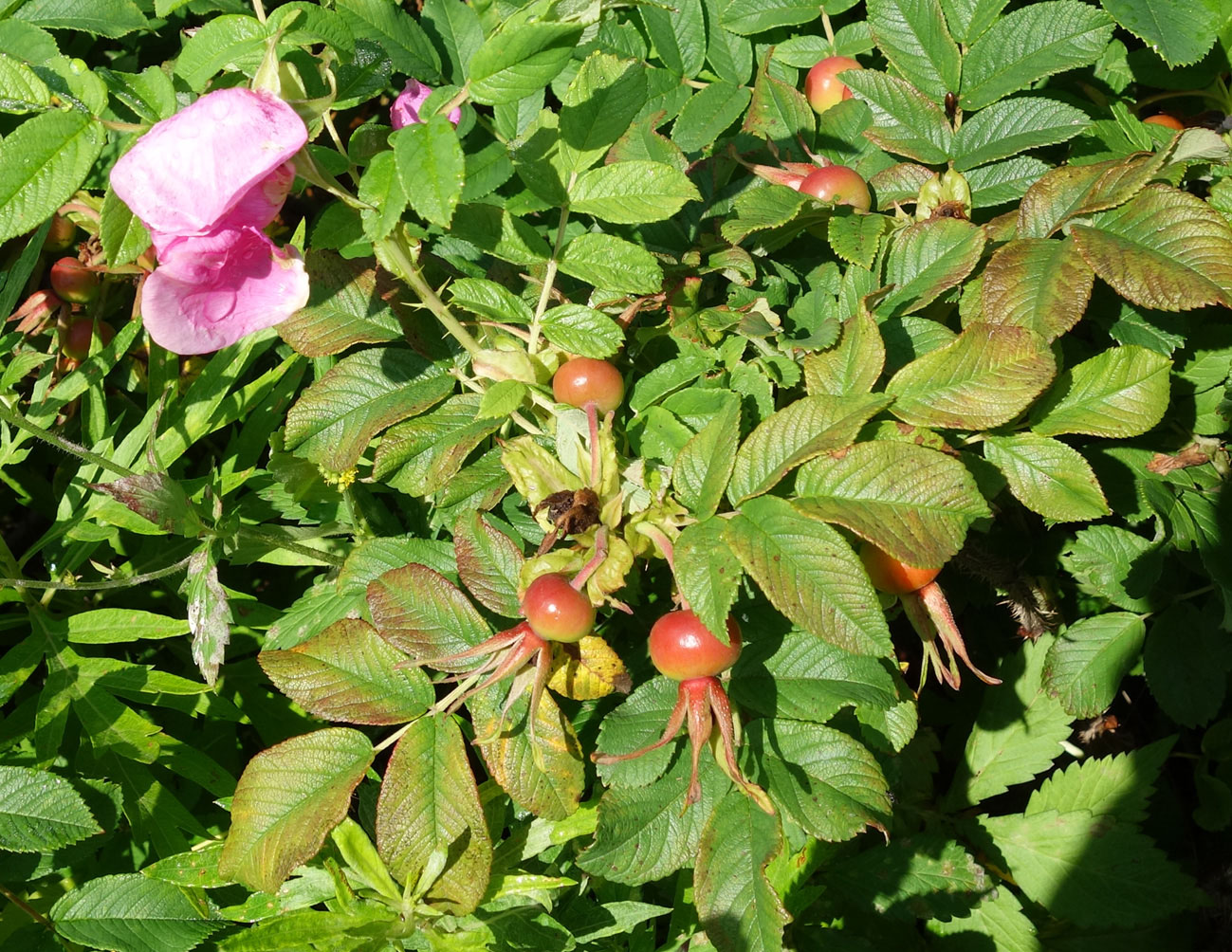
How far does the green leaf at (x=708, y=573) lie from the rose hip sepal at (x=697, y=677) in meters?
0.04

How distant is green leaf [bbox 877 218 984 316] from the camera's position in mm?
1324

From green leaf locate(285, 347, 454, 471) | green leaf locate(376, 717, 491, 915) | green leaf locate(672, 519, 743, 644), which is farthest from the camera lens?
green leaf locate(285, 347, 454, 471)

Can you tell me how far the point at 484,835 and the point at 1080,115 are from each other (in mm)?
1255

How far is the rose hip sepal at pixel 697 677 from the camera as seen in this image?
112cm

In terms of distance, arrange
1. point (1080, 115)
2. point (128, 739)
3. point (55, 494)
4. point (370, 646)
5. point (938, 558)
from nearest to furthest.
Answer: point (938, 558)
point (370, 646)
point (1080, 115)
point (128, 739)
point (55, 494)

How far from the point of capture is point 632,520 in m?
1.19

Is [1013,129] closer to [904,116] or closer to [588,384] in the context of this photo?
[904,116]

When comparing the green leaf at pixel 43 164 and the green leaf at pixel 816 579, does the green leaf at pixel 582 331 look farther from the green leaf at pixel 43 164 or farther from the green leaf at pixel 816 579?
the green leaf at pixel 43 164

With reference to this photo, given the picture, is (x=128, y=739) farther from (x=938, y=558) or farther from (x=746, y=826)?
(x=938, y=558)

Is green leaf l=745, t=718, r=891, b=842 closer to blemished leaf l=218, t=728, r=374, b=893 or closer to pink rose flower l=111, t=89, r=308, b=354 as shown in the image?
blemished leaf l=218, t=728, r=374, b=893

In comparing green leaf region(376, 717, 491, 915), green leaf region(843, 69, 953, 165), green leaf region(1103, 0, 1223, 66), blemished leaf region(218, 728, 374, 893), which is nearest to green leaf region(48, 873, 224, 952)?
blemished leaf region(218, 728, 374, 893)

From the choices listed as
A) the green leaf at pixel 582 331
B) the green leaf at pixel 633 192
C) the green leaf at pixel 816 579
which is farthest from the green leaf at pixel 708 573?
the green leaf at pixel 633 192

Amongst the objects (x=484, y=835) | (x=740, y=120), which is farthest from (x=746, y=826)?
(x=740, y=120)

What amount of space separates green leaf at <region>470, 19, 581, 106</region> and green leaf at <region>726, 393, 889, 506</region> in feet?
1.45
